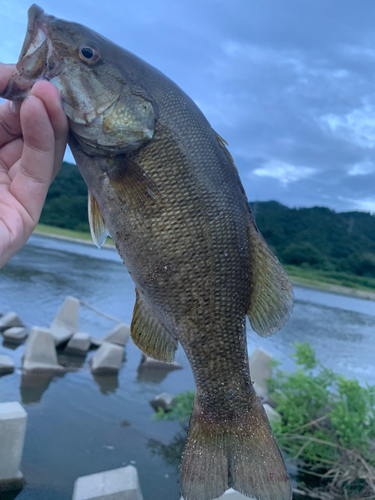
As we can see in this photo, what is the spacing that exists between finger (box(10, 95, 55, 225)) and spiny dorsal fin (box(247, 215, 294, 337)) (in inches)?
36.5

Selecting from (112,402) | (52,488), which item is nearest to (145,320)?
(52,488)

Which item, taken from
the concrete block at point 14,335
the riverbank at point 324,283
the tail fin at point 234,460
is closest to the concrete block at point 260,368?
the concrete block at point 14,335

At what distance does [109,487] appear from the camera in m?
3.72

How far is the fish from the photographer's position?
1611 mm

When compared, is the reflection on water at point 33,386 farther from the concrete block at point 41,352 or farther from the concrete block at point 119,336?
the concrete block at point 119,336

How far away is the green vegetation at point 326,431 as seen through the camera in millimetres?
4418

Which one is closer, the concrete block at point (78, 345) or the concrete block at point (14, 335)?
the concrete block at point (78, 345)

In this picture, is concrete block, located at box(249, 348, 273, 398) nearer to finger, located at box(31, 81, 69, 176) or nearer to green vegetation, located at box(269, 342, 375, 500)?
green vegetation, located at box(269, 342, 375, 500)

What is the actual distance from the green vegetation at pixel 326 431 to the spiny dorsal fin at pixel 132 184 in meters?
3.99

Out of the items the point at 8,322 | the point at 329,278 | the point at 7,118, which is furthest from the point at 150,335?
the point at 329,278

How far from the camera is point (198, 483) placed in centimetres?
165

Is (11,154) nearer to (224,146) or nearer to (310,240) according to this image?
(224,146)

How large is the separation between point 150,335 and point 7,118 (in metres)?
1.21

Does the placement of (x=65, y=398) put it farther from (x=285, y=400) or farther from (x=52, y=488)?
(x=285, y=400)
